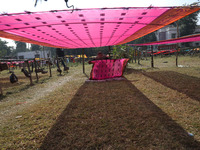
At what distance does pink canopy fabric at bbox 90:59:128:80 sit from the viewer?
7050 mm

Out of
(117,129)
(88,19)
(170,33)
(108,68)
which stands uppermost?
(170,33)

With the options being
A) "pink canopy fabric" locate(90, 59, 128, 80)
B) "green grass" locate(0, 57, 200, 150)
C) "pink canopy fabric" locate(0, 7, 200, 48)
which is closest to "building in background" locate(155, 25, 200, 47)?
"pink canopy fabric" locate(90, 59, 128, 80)

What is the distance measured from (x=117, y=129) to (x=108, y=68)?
5.11 m

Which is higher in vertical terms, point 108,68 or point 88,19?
point 88,19

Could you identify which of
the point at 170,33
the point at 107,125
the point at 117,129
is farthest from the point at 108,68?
the point at 170,33

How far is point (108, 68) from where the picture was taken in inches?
284

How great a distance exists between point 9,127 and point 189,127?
3498 millimetres

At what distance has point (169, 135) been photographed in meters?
2.06

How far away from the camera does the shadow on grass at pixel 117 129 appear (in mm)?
1930

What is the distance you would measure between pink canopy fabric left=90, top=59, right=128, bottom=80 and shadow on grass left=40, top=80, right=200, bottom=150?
12.3 ft

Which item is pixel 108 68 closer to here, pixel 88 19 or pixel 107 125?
pixel 88 19

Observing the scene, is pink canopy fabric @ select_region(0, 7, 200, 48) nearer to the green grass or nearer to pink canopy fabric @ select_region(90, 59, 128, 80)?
the green grass

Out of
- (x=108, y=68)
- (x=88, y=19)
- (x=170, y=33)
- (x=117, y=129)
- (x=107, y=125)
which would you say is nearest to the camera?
(x=117, y=129)

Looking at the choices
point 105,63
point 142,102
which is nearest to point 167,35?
point 105,63
